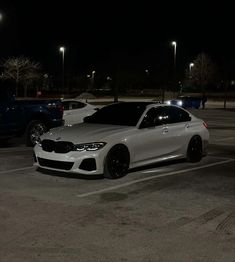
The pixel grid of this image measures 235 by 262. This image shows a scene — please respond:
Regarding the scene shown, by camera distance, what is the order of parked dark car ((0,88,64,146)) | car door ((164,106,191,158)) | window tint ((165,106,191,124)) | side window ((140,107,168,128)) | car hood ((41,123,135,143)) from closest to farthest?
1. car hood ((41,123,135,143))
2. side window ((140,107,168,128))
3. car door ((164,106,191,158))
4. window tint ((165,106,191,124))
5. parked dark car ((0,88,64,146))


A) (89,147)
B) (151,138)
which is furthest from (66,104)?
(89,147)

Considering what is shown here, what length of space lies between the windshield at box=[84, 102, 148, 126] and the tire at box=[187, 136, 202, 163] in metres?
1.47

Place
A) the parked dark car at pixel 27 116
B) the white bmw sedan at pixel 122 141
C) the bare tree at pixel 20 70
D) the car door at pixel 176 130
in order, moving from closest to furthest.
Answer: the white bmw sedan at pixel 122 141, the car door at pixel 176 130, the parked dark car at pixel 27 116, the bare tree at pixel 20 70

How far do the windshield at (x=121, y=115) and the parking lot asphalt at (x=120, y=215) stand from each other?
40.5 inches

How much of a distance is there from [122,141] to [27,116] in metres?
5.50

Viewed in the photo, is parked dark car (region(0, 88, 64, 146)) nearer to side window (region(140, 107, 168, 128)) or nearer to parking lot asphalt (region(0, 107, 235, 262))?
parking lot asphalt (region(0, 107, 235, 262))

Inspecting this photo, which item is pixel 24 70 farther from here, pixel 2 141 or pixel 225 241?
pixel 225 241

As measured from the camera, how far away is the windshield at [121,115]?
34.3 feet

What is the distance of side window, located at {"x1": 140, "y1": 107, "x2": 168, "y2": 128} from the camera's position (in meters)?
10.4

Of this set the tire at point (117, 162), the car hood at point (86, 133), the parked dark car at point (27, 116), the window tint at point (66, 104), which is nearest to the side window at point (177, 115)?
the car hood at point (86, 133)

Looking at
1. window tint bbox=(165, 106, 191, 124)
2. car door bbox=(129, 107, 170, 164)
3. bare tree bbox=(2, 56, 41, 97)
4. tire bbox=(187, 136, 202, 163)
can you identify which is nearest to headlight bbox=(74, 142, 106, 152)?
car door bbox=(129, 107, 170, 164)

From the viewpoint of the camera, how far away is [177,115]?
1139cm

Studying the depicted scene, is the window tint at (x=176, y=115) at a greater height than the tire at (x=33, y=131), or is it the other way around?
the window tint at (x=176, y=115)

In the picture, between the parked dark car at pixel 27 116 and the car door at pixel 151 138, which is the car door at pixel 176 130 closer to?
the car door at pixel 151 138
